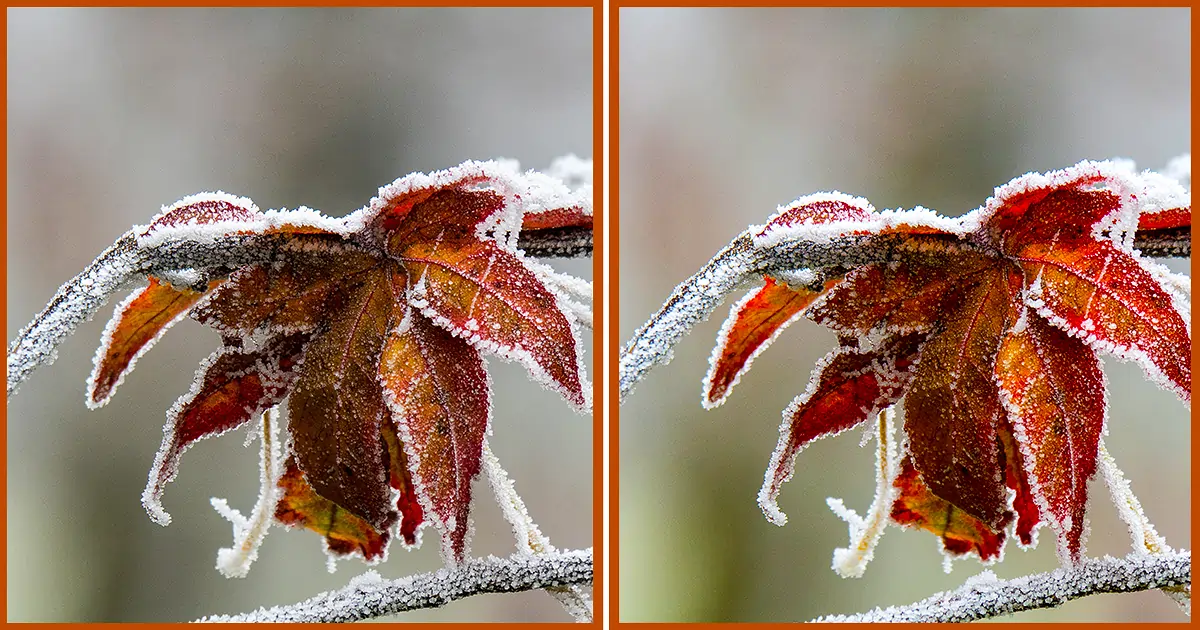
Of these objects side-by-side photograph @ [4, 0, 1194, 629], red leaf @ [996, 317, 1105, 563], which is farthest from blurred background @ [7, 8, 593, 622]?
red leaf @ [996, 317, 1105, 563]

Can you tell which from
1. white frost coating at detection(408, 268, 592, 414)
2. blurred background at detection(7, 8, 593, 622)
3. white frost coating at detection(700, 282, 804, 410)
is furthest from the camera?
blurred background at detection(7, 8, 593, 622)

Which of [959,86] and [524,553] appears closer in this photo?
[524,553]

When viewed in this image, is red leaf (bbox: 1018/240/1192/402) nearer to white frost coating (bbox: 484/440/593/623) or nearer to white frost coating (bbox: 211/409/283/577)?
white frost coating (bbox: 484/440/593/623)

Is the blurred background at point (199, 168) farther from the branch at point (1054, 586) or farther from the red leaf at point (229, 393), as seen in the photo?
the branch at point (1054, 586)

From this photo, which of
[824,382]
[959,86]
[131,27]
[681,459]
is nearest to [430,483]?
[824,382]

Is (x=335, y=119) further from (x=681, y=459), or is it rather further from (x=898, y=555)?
→ (x=898, y=555)

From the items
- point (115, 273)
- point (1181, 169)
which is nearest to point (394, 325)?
point (115, 273)

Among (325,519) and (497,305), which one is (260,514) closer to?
(325,519)
